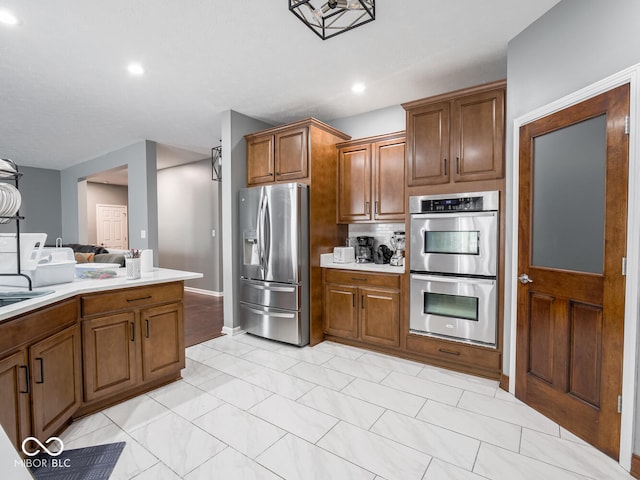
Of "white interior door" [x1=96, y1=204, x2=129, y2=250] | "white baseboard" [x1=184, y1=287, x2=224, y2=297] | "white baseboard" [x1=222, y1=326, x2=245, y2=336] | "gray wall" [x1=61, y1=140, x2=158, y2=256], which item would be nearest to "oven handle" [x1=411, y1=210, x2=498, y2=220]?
"white baseboard" [x1=222, y1=326, x2=245, y2=336]

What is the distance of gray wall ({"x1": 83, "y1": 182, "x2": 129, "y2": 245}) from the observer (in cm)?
844

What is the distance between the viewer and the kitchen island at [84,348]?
1.58 metres

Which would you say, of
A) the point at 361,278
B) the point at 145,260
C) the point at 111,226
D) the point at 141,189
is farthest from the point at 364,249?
the point at 111,226

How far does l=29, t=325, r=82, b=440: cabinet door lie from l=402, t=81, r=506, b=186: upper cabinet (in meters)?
2.90

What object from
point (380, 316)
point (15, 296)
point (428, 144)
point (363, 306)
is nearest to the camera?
point (15, 296)

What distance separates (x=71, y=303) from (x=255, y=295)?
195 centimetres

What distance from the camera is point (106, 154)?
20.0 ft

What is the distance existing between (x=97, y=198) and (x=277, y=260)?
24.8 ft

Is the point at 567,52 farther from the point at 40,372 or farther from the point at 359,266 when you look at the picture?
the point at 40,372

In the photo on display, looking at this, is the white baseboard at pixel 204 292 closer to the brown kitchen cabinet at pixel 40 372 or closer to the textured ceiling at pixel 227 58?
the textured ceiling at pixel 227 58

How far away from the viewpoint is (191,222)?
22.1 feet

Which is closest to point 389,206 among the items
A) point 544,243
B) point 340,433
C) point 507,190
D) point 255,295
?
point 507,190

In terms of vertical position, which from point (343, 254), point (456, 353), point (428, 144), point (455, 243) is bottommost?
point (456, 353)

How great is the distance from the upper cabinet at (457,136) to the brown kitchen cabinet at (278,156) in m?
1.14
